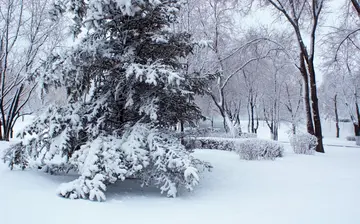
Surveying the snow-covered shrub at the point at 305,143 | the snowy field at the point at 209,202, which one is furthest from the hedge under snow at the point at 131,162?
the snow-covered shrub at the point at 305,143

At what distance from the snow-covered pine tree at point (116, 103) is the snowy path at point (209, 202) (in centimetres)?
38

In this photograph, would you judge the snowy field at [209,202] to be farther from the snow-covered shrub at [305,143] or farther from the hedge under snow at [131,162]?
the snow-covered shrub at [305,143]

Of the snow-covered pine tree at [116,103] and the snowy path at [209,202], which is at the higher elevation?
the snow-covered pine tree at [116,103]

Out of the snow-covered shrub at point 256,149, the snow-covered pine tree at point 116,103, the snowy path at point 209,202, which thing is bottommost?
the snowy path at point 209,202

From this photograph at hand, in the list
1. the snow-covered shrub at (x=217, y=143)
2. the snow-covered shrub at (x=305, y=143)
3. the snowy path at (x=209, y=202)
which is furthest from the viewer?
the snow-covered shrub at (x=217, y=143)

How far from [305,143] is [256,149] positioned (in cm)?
313

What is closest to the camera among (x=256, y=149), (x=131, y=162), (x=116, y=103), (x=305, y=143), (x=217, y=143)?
(x=131, y=162)

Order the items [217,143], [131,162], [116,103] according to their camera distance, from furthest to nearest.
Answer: [217,143], [116,103], [131,162]

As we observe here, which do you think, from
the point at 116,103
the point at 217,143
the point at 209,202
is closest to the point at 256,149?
the point at 217,143

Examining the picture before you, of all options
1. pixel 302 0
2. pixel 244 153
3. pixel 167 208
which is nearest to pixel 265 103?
pixel 302 0

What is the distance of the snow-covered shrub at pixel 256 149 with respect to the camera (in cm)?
991

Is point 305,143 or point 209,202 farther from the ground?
point 305,143

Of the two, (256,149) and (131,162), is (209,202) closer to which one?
(131,162)

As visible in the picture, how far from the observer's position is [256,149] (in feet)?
32.4
